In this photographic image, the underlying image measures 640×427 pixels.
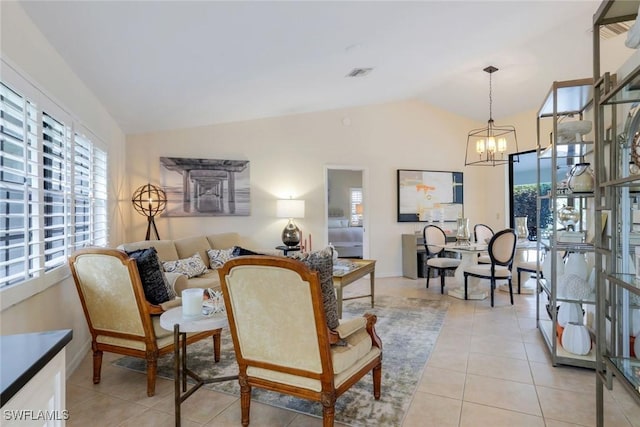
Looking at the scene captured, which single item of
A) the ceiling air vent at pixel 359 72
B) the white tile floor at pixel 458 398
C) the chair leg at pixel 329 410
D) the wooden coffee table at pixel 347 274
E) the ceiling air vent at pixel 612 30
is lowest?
the white tile floor at pixel 458 398

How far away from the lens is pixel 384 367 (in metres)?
2.86

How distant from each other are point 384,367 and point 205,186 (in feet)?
12.6

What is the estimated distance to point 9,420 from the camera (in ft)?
2.62

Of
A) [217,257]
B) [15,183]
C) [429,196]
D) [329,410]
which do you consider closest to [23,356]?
[329,410]

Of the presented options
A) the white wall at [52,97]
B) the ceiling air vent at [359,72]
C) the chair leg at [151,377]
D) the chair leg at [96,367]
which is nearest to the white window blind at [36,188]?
the white wall at [52,97]

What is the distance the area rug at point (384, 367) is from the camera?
7.35 ft

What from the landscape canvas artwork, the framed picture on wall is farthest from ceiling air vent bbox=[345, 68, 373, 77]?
the framed picture on wall

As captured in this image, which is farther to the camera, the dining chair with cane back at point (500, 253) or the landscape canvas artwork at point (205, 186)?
the landscape canvas artwork at point (205, 186)

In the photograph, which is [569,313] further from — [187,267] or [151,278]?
[187,267]

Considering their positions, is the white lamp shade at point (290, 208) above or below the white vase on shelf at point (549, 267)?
above

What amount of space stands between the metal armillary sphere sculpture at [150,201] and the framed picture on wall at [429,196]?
408 cm

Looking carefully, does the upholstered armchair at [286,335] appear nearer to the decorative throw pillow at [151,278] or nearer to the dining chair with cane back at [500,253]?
the decorative throw pillow at [151,278]

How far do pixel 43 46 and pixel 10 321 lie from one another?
1.71 metres

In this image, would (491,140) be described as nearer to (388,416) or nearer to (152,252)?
(388,416)
